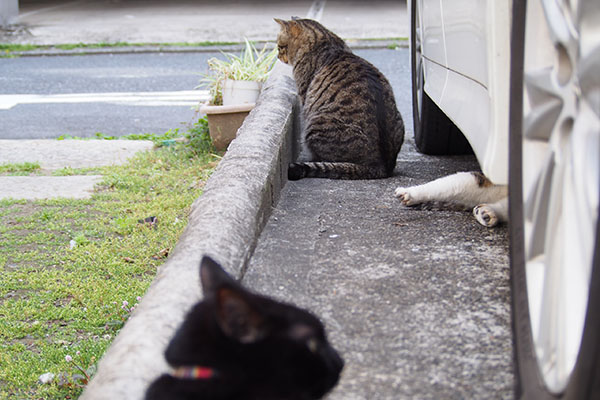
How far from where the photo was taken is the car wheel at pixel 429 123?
4.21 metres

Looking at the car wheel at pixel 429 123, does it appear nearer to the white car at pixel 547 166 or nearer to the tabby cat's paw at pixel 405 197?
the tabby cat's paw at pixel 405 197

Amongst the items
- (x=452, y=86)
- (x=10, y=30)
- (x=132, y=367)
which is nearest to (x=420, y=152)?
(x=452, y=86)

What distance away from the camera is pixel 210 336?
134 cm

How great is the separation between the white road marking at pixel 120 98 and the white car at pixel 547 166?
5815mm

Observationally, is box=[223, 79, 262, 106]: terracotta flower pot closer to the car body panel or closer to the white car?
the car body panel

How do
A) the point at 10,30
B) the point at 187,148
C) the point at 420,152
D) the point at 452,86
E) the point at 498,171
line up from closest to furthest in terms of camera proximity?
the point at 498,171 < the point at 452,86 < the point at 420,152 < the point at 187,148 < the point at 10,30

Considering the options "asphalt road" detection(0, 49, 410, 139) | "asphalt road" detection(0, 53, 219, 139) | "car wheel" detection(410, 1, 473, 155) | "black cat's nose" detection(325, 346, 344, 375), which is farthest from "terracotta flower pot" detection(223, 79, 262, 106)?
"black cat's nose" detection(325, 346, 344, 375)

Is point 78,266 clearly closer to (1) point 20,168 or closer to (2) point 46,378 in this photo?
(2) point 46,378

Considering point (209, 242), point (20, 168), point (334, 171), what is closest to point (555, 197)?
point (209, 242)

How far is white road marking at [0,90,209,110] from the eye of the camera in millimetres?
7633

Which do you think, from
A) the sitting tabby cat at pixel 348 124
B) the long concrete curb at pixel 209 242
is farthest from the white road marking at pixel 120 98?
the long concrete curb at pixel 209 242

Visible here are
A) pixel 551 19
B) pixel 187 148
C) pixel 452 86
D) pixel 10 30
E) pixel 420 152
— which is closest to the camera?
pixel 551 19

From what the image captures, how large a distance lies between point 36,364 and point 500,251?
1.86 m

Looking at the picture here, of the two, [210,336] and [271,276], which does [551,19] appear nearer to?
[210,336]
